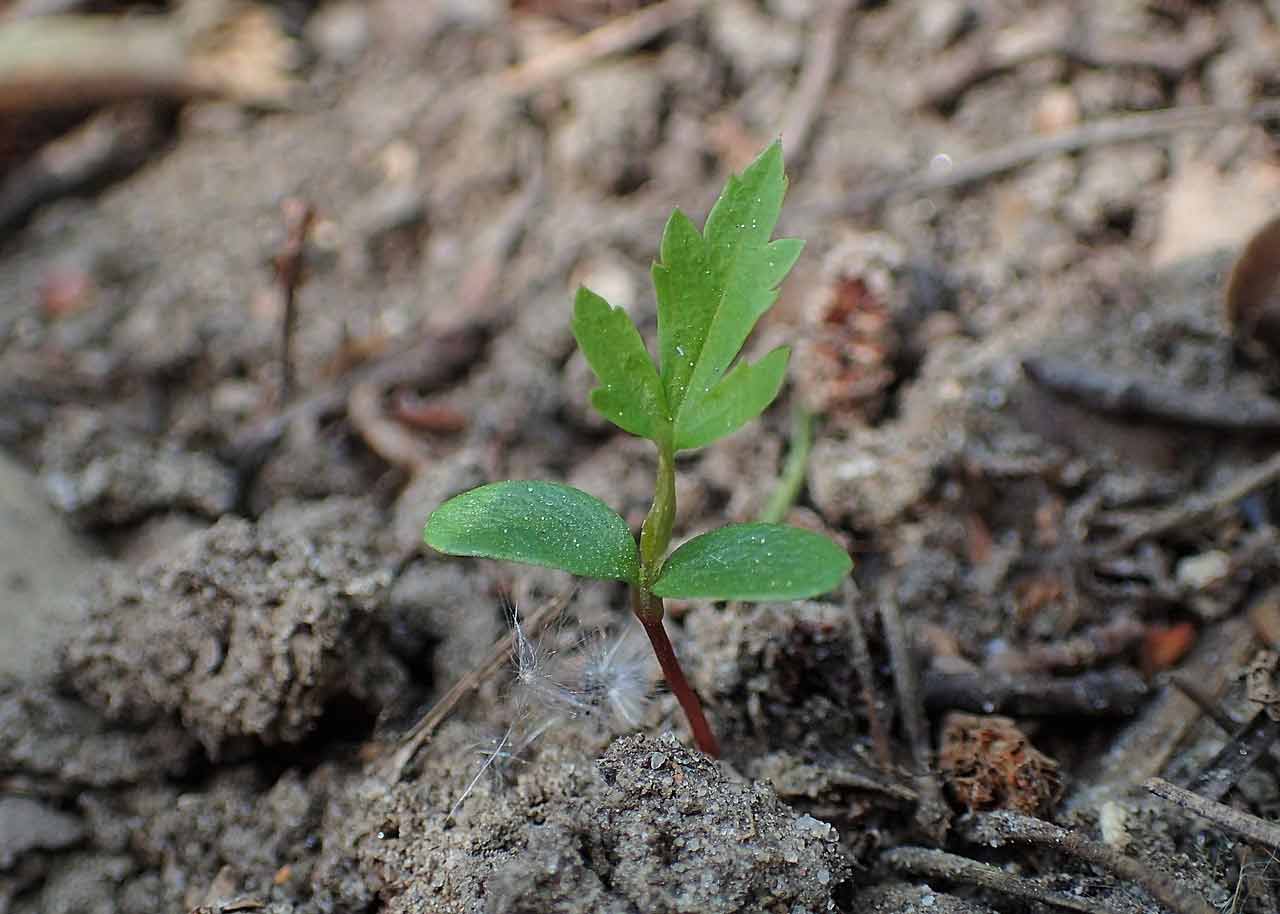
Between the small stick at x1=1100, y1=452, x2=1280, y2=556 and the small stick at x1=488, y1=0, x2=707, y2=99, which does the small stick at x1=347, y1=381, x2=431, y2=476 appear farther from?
the small stick at x1=1100, y1=452, x2=1280, y2=556

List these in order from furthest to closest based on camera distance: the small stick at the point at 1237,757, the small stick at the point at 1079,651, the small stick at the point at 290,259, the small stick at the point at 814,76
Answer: the small stick at the point at 814,76, the small stick at the point at 290,259, the small stick at the point at 1079,651, the small stick at the point at 1237,757

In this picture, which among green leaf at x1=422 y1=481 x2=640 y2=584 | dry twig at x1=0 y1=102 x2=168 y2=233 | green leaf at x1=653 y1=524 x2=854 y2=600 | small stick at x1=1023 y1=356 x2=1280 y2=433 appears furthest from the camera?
dry twig at x1=0 y1=102 x2=168 y2=233

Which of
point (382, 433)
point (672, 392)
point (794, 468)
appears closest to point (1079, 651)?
point (794, 468)

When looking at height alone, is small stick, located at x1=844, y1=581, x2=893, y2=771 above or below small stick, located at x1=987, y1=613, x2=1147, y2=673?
above

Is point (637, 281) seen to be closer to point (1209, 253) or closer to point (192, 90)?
point (1209, 253)

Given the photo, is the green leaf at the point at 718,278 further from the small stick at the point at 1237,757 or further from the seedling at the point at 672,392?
the small stick at the point at 1237,757

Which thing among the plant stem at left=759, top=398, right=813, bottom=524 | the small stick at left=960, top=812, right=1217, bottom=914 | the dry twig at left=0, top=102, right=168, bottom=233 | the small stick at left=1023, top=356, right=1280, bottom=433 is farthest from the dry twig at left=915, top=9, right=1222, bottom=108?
the dry twig at left=0, top=102, right=168, bottom=233

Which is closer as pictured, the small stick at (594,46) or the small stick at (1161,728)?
the small stick at (1161,728)

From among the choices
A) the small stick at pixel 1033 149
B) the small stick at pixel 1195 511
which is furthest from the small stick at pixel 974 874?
the small stick at pixel 1033 149
